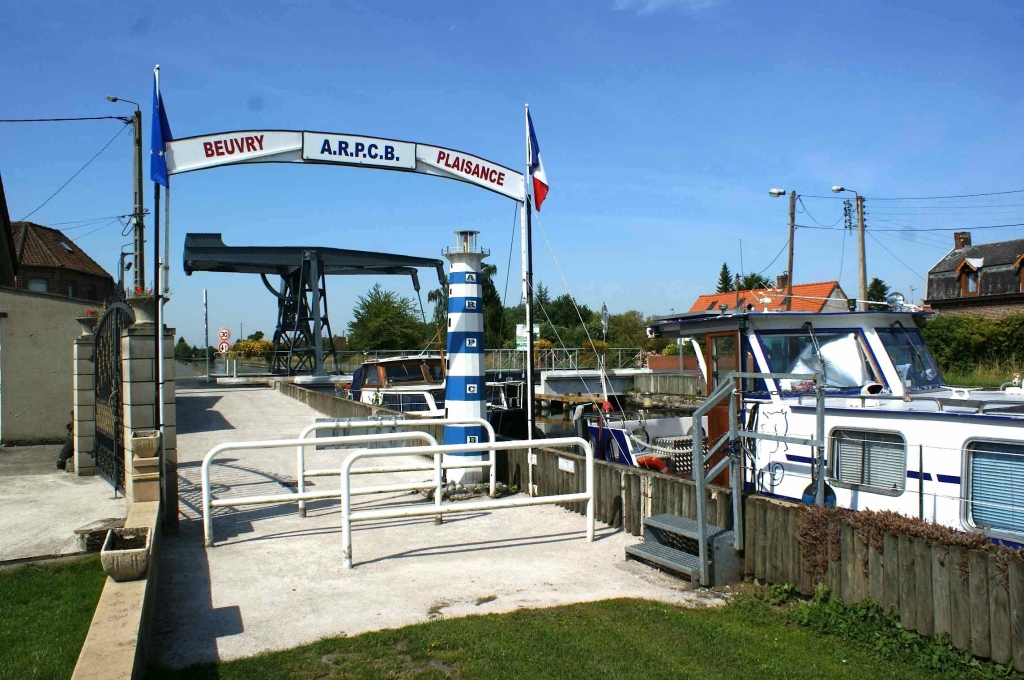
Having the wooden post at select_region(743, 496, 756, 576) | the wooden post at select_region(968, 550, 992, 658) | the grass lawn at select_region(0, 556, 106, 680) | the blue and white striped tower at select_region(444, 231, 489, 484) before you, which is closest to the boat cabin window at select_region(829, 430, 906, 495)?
the wooden post at select_region(743, 496, 756, 576)

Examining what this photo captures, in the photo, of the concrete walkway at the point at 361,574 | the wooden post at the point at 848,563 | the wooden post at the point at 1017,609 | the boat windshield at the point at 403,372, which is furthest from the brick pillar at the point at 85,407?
the boat windshield at the point at 403,372

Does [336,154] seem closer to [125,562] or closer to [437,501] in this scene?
[437,501]

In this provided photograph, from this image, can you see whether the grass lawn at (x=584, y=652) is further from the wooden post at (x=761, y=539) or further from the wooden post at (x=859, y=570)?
the wooden post at (x=761, y=539)

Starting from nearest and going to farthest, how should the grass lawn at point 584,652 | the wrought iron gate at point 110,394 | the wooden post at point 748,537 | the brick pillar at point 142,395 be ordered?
the grass lawn at point 584,652
the wooden post at point 748,537
the brick pillar at point 142,395
the wrought iron gate at point 110,394

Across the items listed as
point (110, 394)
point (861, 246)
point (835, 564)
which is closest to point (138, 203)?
point (110, 394)

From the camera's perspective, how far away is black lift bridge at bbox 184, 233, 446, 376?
39.3 m

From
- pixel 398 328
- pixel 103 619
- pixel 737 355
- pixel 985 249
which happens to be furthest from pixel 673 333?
pixel 398 328

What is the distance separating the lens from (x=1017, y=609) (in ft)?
15.7

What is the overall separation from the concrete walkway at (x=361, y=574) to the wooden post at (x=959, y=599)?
1.85 m

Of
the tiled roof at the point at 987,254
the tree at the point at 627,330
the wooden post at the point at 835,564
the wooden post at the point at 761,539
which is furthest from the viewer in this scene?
the tree at the point at 627,330

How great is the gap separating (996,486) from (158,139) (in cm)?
939

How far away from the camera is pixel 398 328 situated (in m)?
63.1

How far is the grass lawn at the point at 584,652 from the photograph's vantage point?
4934 millimetres

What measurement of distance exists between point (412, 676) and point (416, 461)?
8.97 metres
